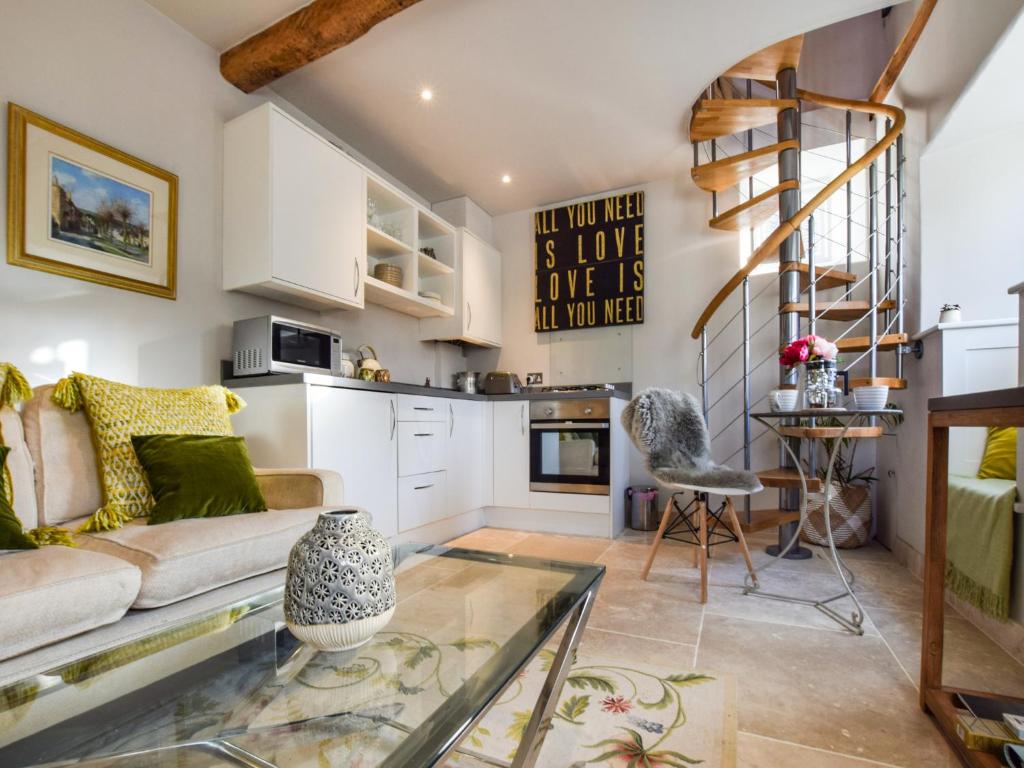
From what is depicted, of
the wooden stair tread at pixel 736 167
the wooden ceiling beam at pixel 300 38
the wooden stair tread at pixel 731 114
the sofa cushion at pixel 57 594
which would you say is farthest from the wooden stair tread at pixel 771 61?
the sofa cushion at pixel 57 594

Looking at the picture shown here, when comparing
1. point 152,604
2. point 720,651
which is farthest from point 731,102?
point 152,604

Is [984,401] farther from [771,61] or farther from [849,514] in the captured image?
[771,61]

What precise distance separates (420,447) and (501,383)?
49.4 inches

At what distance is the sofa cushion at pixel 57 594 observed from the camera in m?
0.97

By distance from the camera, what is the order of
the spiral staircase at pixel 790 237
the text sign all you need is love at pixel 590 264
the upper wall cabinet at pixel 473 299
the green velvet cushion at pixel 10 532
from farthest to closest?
the text sign all you need is love at pixel 590 264
the upper wall cabinet at pixel 473 299
the spiral staircase at pixel 790 237
the green velvet cushion at pixel 10 532

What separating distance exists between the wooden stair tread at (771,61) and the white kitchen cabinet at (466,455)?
8.48 feet

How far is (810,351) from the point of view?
2.17 meters

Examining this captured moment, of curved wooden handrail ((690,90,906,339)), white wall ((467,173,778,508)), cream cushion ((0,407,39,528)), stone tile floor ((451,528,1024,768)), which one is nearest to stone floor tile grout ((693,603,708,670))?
stone tile floor ((451,528,1024,768))

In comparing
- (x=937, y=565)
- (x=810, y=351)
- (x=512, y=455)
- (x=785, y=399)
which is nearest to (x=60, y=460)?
(x=512, y=455)

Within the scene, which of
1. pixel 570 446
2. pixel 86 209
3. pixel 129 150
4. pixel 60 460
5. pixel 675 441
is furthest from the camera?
pixel 570 446

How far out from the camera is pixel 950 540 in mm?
1888

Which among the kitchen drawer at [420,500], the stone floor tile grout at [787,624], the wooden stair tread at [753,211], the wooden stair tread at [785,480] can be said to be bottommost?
the stone floor tile grout at [787,624]

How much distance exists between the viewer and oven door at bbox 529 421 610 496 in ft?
10.9

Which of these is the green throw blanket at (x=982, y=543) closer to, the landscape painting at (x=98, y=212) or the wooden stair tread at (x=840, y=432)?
the wooden stair tread at (x=840, y=432)
